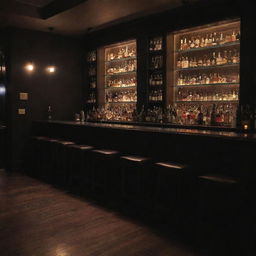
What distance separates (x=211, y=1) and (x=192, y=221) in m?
3.47

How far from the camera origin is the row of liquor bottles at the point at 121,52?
707cm

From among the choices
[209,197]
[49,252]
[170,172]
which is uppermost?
[170,172]

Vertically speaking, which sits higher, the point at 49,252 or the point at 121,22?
the point at 121,22

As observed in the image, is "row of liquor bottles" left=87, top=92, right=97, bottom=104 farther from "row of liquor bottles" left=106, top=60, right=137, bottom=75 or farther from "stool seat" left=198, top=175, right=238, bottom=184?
"stool seat" left=198, top=175, right=238, bottom=184

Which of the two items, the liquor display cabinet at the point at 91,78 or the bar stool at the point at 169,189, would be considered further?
the liquor display cabinet at the point at 91,78

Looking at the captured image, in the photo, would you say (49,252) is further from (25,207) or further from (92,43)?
(92,43)

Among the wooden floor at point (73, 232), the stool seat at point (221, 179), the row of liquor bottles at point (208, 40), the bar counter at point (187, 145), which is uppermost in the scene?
the row of liquor bottles at point (208, 40)

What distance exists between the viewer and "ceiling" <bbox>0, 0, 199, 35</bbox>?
5.24 m

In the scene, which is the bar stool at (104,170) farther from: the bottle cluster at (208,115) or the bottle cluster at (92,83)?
the bottle cluster at (92,83)

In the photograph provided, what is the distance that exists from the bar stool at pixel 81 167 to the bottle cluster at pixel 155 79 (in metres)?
2.03

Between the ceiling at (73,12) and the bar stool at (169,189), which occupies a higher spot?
the ceiling at (73,12)

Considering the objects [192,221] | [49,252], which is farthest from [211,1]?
[49,252]

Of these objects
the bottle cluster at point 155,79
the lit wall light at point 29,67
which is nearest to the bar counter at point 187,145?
the bottle cluster at point 155,79

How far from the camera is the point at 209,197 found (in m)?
3.31
